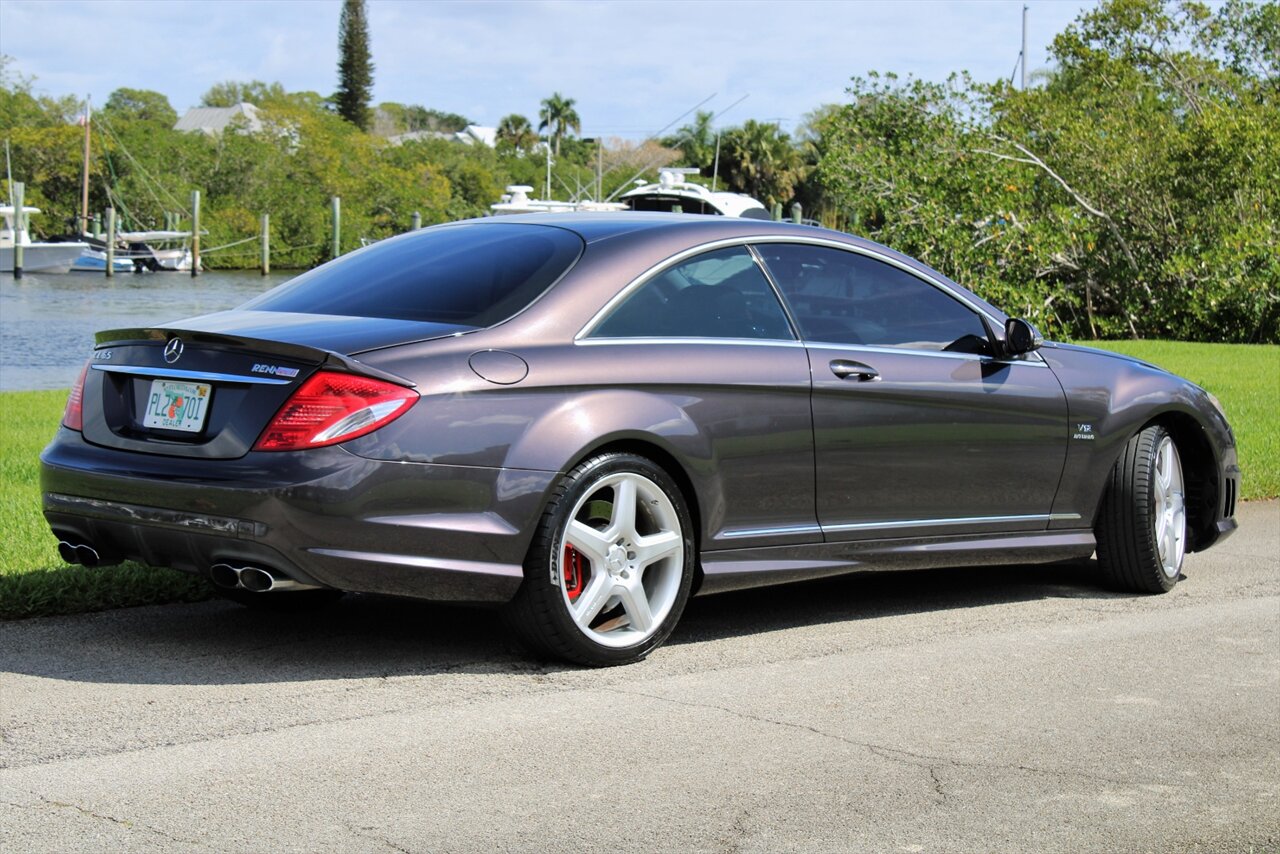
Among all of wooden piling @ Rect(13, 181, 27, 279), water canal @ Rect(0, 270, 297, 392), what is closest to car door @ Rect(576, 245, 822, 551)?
water canal @ Rect(0, 270, 297, 392)

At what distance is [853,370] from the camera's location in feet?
20.0

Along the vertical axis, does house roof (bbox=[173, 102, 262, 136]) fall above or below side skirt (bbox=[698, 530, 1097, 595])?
above

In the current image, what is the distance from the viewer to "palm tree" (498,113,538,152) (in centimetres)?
14050

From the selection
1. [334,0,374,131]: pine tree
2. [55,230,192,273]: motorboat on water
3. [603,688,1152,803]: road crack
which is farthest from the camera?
[334,0,374,131]: pine tree

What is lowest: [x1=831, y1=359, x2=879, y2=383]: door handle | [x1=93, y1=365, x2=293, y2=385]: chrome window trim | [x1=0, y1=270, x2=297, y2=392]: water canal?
[x1=0, y1=270, x2=297, y2=392]: water canal

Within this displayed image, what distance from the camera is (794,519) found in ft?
19.3

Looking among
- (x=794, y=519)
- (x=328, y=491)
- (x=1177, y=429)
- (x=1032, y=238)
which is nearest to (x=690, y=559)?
(x=794, y=519)

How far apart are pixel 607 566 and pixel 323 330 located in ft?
3.88

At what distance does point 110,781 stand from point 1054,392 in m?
4.17

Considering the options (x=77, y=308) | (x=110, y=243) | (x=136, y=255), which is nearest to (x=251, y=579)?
(x=77, y=308)

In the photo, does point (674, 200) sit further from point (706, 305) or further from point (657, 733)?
point (657, 733)

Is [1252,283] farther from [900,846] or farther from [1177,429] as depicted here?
[900,846]

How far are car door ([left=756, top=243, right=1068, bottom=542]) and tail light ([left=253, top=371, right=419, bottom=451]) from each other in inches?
67.1

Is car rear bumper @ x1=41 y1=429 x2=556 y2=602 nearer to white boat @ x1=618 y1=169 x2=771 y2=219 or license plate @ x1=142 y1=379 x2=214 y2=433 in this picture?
license plate @ x1=142 y1=379 x2=214 y2=433
